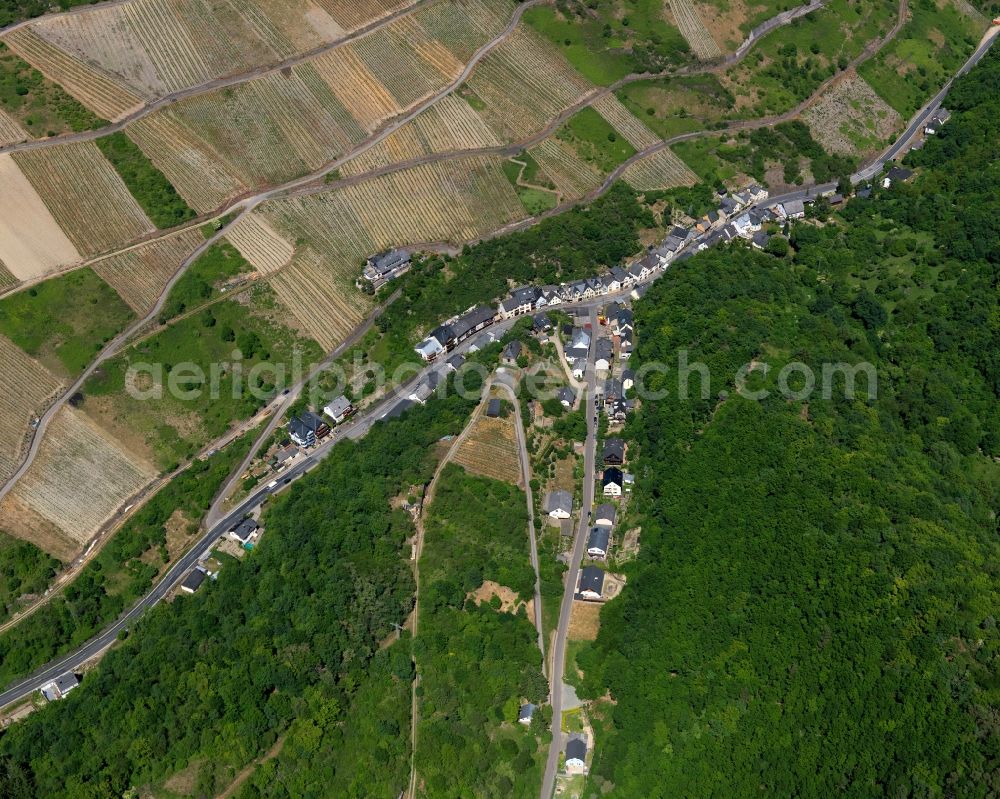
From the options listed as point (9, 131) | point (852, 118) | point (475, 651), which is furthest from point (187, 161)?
point (852, 118)

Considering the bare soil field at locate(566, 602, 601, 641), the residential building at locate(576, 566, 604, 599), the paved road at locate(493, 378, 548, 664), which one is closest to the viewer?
the bare soil field at locate(566, 602, 601, 641)

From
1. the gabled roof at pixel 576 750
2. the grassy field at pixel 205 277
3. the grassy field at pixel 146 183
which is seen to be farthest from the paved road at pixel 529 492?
the grassy field at pixel 146 183

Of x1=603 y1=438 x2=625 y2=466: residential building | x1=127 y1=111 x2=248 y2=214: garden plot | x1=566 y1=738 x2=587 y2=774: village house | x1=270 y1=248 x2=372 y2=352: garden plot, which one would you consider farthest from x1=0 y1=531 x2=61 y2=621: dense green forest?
x1=603 y1=438 x2=625 y2=466: residential building

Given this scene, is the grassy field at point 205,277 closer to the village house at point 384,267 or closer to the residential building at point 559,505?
the village house at point 384,267

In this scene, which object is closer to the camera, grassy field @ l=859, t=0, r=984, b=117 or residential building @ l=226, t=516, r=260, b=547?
residential building @ l=226, t=516, r=260, b=547

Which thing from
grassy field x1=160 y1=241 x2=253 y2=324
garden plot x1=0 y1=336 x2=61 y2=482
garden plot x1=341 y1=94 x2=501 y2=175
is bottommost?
garden plot x1=341 y1=94 x2=501 y2=175

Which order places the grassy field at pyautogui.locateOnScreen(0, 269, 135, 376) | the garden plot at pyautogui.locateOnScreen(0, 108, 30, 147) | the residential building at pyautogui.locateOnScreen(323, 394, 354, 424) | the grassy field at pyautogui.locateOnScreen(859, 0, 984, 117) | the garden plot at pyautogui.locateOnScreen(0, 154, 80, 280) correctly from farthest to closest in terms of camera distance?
1. the grassy field at pyautogui.locateOnScreen(859, 0, 984, 117)
2. the garden plot at pyautogui.locateOnScreen(0, 108, 30, 147)
3. the garden plot at pyautogui.locateOnScreen(0, 154, 80, 280)
4. the grassy field at pyautogui.locateOnScreen(0, 269, 135, 376)
5. the residential building at pyautogui.locateOnScreen(323, 394, 354, 424)

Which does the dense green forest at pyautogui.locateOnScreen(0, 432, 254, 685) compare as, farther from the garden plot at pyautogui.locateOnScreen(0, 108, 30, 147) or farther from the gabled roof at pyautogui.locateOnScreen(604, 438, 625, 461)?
the garden plot at pyautogui.locateOnScreen(0, 108, 30, 147)
